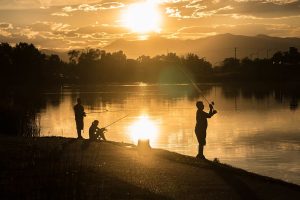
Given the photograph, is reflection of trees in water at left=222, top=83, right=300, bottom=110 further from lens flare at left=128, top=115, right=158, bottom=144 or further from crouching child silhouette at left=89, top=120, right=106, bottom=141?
crouching child silhouette at left=89, top=120, right=106, bottom=141

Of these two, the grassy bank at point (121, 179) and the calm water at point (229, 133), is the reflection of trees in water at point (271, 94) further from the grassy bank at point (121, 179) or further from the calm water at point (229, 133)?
the grassy bank at point (121, 179)

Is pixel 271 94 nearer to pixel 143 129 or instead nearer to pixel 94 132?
pixel 143 129

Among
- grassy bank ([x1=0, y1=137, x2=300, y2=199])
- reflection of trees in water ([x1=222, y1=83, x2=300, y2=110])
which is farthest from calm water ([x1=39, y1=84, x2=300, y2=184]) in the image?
reflection of trees in water ([x1=222, y1=83, x2=300, y2=110])

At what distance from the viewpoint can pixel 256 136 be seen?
1410 inches

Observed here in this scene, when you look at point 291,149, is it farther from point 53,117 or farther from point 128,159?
point 53,117

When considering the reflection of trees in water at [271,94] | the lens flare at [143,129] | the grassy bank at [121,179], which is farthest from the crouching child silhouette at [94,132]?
the reflection of trees in water at [271,94]

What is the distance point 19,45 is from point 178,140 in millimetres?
146042

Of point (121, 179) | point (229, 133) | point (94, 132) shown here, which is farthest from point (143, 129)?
point (121, 179)

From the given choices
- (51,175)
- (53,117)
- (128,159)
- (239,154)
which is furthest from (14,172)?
(53,117)

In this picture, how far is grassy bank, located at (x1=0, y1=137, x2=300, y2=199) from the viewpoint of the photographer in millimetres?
12352

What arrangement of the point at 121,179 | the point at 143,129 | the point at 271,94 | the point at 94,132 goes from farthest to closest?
the point at 271,94, the point at 143,129, the point at 94,132, the point at 121,179

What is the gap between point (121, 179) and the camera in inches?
551

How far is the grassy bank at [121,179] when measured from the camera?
1235cm

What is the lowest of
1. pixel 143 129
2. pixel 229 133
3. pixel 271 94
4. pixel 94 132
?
pixel 229 133
